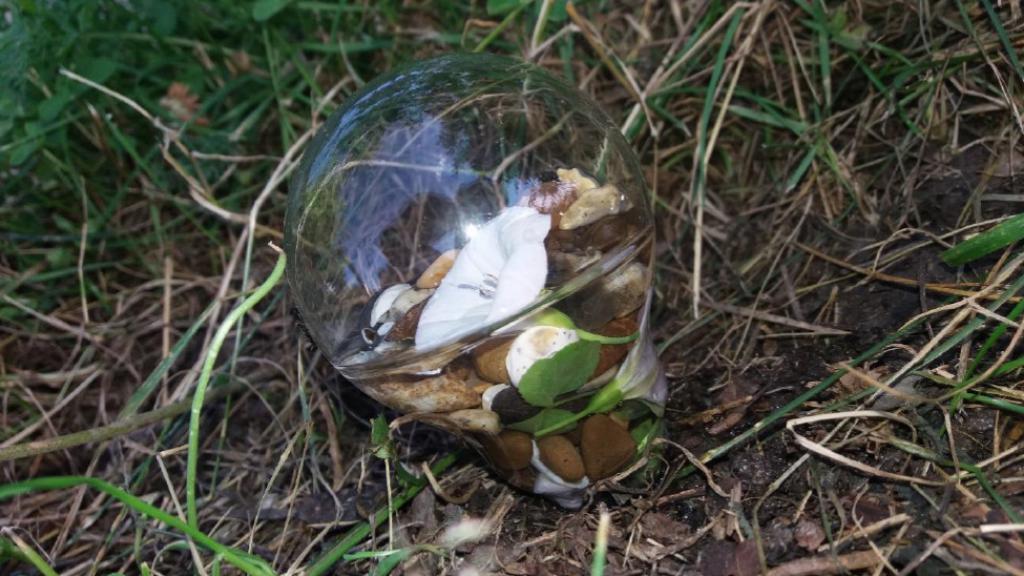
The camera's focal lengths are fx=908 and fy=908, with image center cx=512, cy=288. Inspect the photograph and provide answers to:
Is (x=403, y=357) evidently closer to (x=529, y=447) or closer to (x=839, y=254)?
(x=529, y=447)

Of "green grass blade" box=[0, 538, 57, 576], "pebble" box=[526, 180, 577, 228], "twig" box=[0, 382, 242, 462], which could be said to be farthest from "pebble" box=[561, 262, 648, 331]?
"twig" box=[0, 382, 242, 462]

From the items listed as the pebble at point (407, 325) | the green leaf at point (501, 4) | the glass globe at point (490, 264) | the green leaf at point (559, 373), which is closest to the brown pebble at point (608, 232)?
the glass globe at point (490, 264)

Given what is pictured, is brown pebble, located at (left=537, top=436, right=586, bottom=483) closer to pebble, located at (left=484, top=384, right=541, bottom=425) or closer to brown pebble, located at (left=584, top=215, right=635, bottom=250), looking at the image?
pebble, located at (left=484, top=384, right=541, bottom=425)

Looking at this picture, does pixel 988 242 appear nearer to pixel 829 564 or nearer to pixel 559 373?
pixel 829 564

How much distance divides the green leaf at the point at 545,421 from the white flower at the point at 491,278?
0.55ft

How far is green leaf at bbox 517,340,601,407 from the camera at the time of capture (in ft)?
3.95

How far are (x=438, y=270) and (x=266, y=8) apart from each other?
1037 mm

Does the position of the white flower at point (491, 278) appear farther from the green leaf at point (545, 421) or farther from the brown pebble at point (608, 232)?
the green leaf at point (545, 421)

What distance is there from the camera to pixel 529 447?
131 cm

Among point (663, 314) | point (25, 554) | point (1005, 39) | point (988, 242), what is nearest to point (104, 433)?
point (25, 554)

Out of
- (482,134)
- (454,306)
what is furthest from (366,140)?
(454,306)

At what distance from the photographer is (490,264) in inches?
49.9

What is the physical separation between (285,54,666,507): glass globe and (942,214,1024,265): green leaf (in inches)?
19.7

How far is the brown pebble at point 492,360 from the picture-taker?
1207 millimetres
